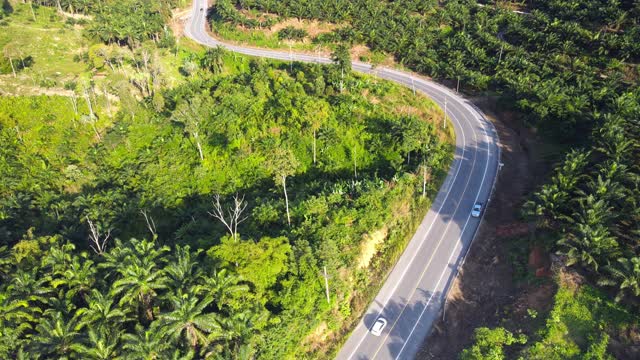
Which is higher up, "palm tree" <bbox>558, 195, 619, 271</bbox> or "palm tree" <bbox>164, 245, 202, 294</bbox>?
"palm tree" <bbox>558, 195, 619, 271</bbox>

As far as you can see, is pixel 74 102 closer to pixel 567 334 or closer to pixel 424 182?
pixel 424 182

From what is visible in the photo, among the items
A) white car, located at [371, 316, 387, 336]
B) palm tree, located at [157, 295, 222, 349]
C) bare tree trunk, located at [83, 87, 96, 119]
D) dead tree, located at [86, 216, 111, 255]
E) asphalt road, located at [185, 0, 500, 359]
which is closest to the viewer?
palm tree, located at [157, 295, 222, 349]

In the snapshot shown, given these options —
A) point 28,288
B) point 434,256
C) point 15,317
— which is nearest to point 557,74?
point 434,256

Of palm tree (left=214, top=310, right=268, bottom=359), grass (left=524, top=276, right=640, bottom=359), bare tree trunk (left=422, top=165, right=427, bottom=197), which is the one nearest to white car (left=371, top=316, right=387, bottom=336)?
palm tree (left=214, top=310, right=268, bottom=359)

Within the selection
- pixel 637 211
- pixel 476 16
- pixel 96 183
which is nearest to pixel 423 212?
pixel 637 211

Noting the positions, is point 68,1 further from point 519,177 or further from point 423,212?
point 519,177

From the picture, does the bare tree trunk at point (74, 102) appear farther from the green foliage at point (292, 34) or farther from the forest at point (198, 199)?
the green foliage at point (292, 34)

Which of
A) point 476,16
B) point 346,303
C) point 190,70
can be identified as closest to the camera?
point 346,303

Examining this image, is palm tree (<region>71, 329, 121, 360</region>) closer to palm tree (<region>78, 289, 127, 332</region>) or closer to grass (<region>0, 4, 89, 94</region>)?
palm tree (<region>78, 289, 127, 332</region>)
